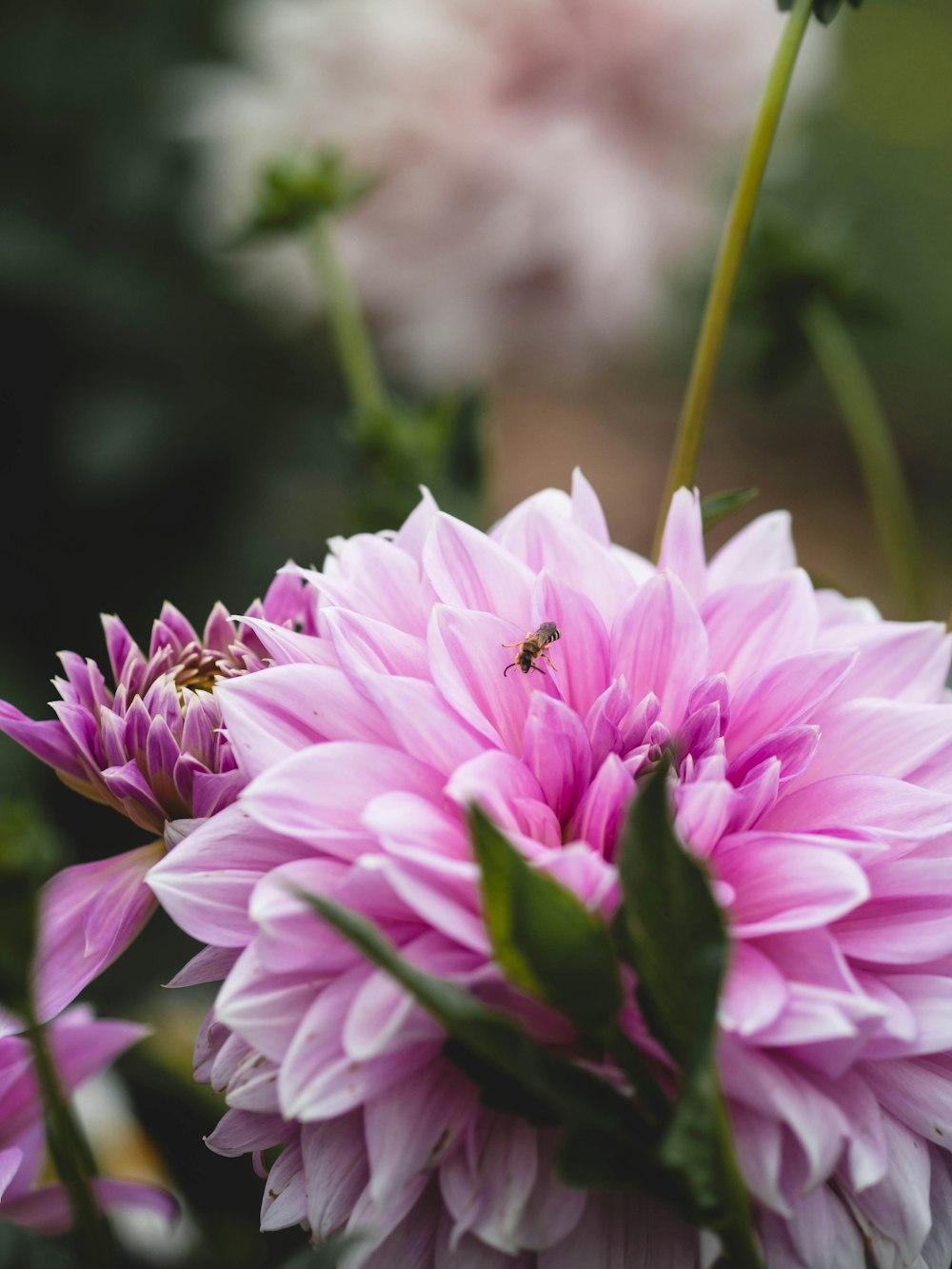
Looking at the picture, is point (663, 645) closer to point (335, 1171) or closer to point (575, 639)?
point (575, 639)

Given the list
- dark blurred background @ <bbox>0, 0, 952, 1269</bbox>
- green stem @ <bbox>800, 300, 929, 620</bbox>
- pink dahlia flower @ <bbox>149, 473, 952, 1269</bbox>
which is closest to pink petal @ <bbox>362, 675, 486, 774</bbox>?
pink dahlia flower @ <bbox>149, 473, 952, 1269</bbox>

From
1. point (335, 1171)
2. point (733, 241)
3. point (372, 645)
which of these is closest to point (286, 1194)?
point (335, 1171)

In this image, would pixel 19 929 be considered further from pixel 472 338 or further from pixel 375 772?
pixel 472 338

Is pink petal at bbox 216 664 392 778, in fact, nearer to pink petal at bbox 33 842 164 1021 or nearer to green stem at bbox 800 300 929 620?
pink petal at bbox 33 842 164 1021

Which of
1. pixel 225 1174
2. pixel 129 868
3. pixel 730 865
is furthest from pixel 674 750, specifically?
pixel 225 1174

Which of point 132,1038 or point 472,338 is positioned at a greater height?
point 472,338

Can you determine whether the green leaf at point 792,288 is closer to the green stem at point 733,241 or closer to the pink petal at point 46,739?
the green stem at point 733,241
